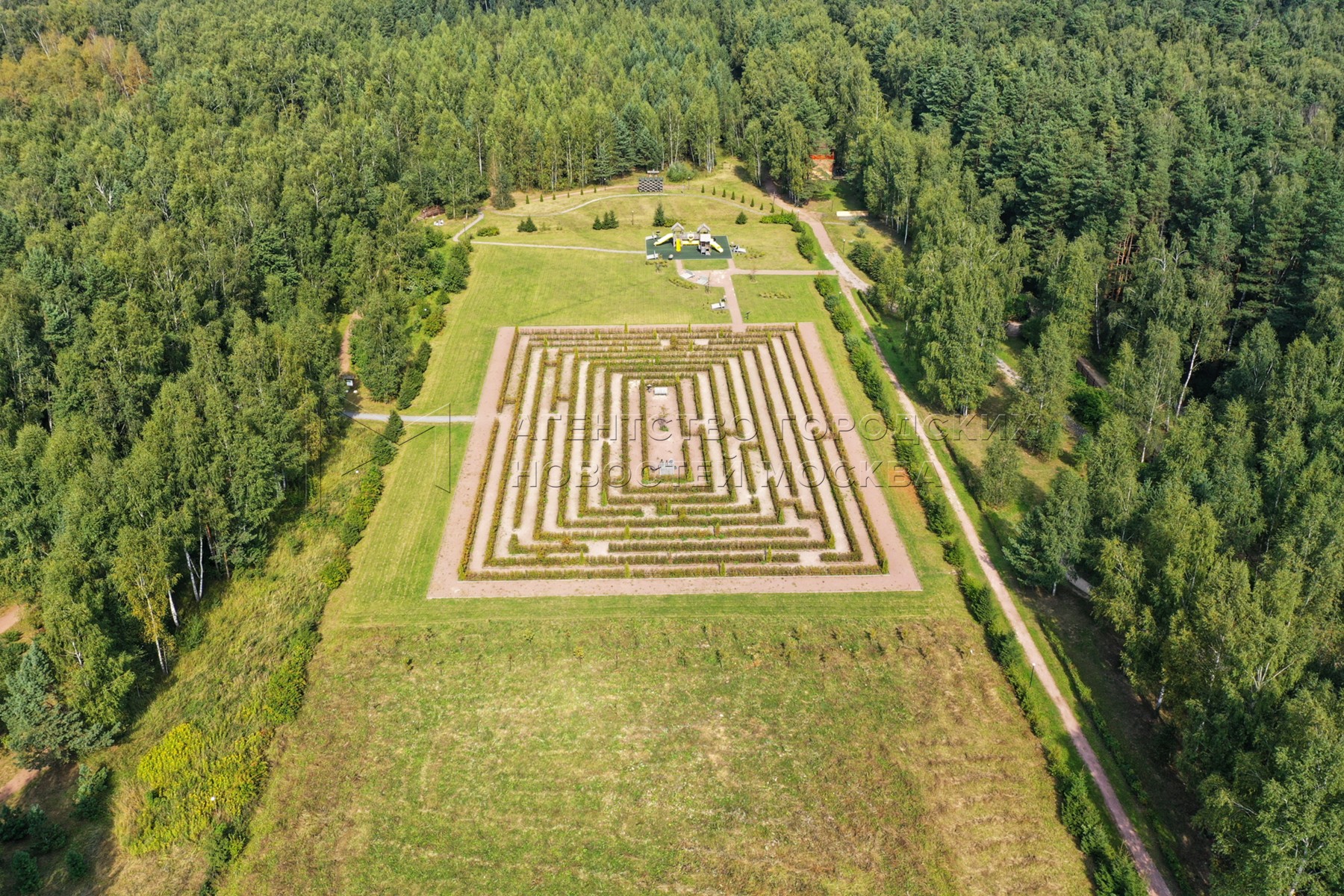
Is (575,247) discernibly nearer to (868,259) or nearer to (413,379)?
(868,259)

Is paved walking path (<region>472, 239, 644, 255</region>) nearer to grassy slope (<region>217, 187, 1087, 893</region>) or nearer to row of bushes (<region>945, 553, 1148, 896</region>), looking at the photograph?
grassy slope (<region>217, 187, 1087, 893</region>)

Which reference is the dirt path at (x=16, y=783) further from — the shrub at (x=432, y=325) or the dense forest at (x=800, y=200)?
the shrub at (x=432, y=325)

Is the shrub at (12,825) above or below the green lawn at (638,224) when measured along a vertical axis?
below

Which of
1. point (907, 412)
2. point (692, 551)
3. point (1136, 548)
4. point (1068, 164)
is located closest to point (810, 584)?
point (692, 551)

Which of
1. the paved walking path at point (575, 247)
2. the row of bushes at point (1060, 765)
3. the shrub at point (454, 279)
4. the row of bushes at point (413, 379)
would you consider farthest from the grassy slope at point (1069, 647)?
the shrub at point (454, 279)

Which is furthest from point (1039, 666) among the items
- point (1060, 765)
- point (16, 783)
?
point (16, 783)
